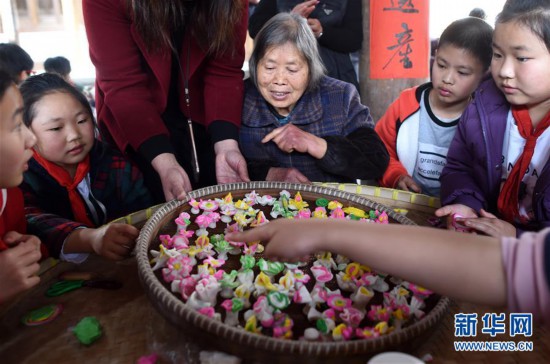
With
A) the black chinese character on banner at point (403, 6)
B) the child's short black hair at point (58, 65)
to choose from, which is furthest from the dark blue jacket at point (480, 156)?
the child's short black hair at point (58, 65)

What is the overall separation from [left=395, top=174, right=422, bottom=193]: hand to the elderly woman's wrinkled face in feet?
1.96

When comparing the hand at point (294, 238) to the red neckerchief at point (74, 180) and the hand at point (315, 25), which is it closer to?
the red neckerchief at point (74, 180)

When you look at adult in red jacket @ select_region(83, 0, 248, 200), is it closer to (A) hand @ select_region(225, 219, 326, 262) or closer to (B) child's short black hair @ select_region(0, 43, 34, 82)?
(A) hand @ select_region(225, 219, 326, 262)

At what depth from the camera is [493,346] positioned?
3.07 feet

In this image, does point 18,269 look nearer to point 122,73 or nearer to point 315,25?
point 122,73

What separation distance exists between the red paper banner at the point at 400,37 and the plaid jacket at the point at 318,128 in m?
0.72

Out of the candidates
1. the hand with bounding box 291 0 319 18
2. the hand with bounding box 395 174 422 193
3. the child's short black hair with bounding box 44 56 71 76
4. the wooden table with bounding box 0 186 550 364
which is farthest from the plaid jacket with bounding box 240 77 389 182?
the child's short black hair with bounding box 44 56 71 76

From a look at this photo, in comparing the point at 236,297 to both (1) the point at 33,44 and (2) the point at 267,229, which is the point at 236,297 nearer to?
(2) the point at 267,229

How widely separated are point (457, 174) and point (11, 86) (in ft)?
4.89

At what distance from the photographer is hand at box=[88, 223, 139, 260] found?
1.17 m

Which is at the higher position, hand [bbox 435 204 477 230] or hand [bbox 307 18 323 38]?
hand [bbox 307 18 323 38]

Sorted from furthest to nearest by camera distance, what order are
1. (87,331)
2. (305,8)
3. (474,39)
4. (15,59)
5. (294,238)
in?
(15,59) < (305,8) < (474,39) < (87,331) < (294,238)

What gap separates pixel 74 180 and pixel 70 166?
2.8 inches

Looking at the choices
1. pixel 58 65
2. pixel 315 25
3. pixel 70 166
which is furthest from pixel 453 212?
pixel 58 65
